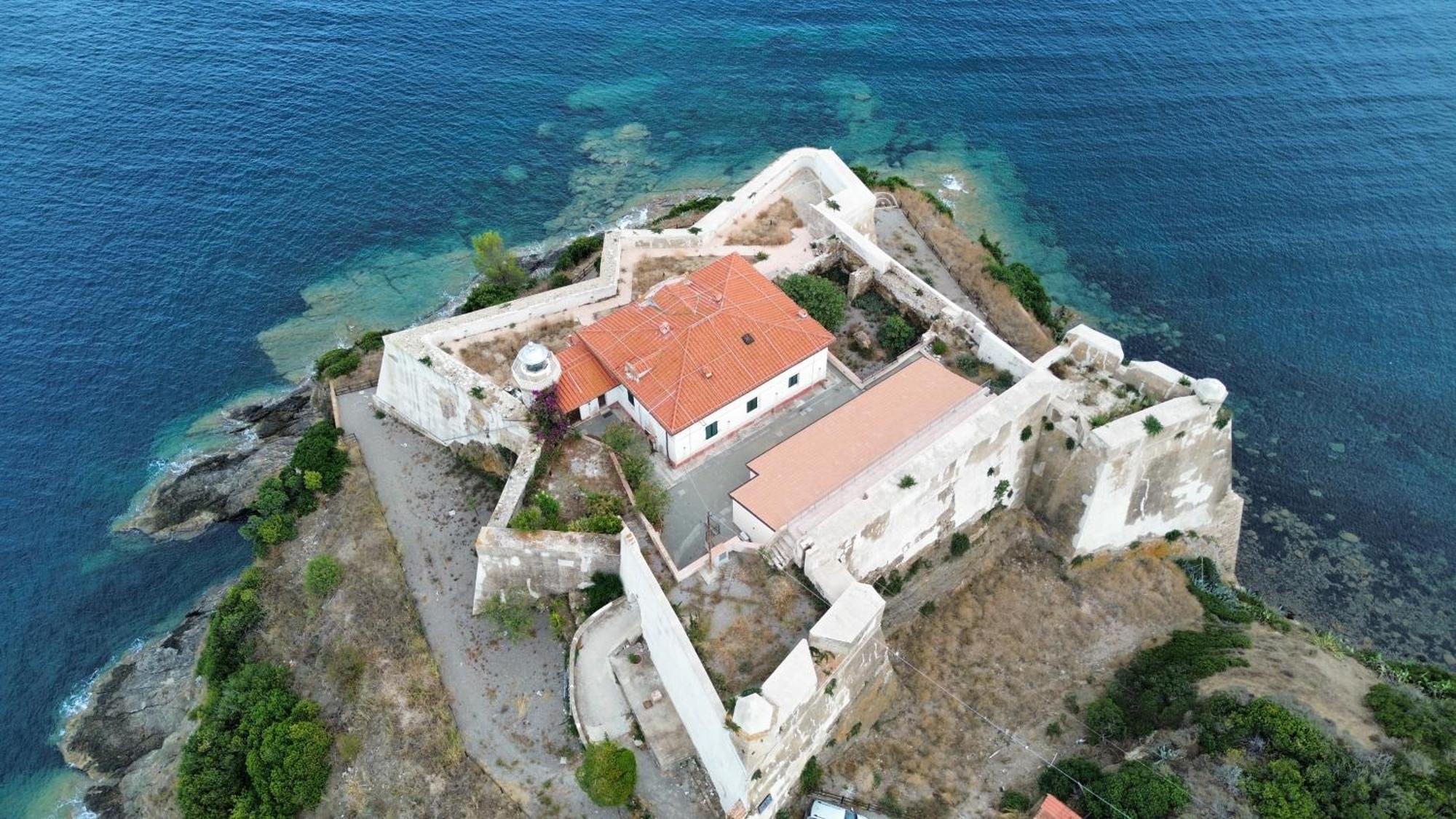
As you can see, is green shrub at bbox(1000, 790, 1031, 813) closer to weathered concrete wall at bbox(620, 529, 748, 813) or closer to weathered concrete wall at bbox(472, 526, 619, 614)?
weathered concrete wall at bbox(620, 529, 748, 813)

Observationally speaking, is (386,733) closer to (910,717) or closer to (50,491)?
(910,717)

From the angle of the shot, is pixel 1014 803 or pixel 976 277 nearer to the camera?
pixel 1014 803

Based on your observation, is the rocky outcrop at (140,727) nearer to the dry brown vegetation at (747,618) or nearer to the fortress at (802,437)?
the fortress at (802,437)

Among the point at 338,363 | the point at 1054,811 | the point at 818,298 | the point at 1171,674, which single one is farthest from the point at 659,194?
the point at 1054,811

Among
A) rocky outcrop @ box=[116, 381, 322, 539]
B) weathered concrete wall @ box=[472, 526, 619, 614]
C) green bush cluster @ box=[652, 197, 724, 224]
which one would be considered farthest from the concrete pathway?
green bush cluster @ box=[652, 197, 724, 224]

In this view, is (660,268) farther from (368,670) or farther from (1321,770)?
(1321,770)

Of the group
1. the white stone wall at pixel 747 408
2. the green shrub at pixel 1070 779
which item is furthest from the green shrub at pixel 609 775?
the green shrub at pixel 1070 779
